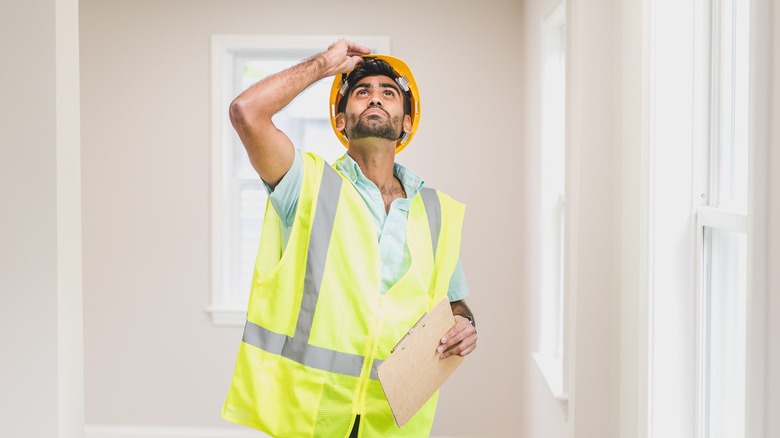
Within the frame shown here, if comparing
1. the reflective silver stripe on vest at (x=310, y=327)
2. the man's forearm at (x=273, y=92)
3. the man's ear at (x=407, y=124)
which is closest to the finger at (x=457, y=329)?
the reflective silver stripe on vest at (x=310, y=327)

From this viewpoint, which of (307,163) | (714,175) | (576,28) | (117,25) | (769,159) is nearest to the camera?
(769,159)

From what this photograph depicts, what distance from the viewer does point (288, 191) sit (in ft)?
6.66

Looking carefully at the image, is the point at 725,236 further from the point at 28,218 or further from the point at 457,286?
the point at 28,218

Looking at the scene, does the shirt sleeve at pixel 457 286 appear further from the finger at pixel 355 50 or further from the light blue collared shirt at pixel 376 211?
the finger at pixel 355 50

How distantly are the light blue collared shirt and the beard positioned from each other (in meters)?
0.07

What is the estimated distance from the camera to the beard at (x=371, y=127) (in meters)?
2.10

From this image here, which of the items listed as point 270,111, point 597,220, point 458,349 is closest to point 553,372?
point 597,220

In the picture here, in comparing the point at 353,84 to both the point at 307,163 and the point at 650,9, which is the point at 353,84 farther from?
the point at 650,9

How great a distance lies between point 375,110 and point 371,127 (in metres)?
0.04

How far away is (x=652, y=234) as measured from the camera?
1.99m

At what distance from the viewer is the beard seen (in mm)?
2102

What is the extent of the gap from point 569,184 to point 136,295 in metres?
2.79

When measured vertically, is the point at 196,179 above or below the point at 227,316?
above

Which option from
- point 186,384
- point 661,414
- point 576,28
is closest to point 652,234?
point 661,414
